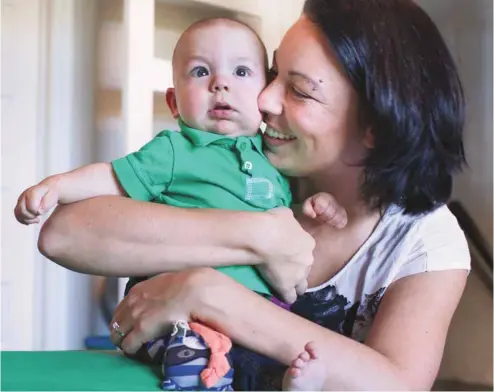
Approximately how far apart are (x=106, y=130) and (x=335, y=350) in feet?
3.93

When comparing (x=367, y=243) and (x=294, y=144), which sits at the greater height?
(x=294, y=144)

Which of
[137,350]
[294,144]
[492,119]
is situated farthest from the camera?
[492,119]

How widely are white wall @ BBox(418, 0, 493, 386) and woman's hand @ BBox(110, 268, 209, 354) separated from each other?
1273mm

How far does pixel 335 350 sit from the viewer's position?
2.59ft

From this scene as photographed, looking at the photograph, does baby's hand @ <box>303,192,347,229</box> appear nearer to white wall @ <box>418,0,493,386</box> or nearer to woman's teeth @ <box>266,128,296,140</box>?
woman's teeth @ <box>266,128,296,140</box>

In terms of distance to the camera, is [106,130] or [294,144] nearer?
[294,144]

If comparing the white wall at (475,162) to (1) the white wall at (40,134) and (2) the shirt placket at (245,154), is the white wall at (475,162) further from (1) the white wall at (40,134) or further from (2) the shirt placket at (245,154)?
(2) the shirt placket at (245,154)

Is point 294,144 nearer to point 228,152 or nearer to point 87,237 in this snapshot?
point 228,152

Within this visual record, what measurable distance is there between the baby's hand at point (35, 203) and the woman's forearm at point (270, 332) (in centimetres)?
20

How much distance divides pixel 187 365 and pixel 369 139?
1.34ft

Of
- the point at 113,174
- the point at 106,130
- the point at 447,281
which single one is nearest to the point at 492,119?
the point at 106,130

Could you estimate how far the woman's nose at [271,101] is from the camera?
960 mm

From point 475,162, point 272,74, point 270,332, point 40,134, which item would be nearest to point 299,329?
point 270,332

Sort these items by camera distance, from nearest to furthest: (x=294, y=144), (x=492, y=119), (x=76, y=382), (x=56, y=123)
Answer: (x=76, y=382), (x=294, y=144), (x=56, y=123), (x=492, y=119)
